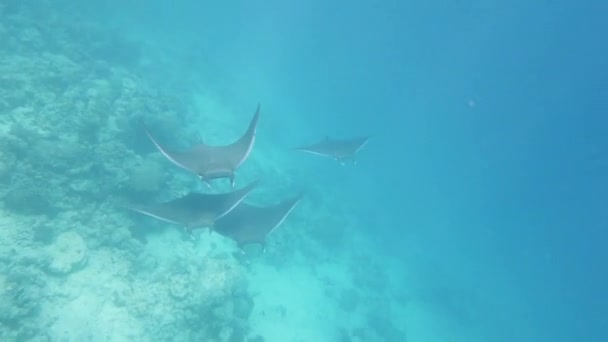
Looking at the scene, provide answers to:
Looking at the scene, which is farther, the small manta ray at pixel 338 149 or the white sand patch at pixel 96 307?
the small manta ray at pixel 338 149

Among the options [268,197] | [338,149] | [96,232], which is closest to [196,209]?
[96,232]

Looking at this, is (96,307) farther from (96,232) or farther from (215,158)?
(215,158)

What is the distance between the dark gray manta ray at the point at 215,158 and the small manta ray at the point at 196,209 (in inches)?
21.9

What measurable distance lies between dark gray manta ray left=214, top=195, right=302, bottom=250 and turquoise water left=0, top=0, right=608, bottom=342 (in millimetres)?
2697

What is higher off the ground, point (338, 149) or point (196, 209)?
point (338, 149)

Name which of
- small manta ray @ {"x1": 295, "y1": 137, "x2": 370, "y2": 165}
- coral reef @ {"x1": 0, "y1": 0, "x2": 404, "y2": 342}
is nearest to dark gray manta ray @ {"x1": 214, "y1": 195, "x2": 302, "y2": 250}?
coral reef @ {"x1": 0, "y1": 0, "x2": 404, "y2": 342}

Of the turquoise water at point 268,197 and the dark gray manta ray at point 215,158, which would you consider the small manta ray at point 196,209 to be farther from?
the turquoise water at point 268,197

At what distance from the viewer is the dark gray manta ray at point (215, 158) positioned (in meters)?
6.50

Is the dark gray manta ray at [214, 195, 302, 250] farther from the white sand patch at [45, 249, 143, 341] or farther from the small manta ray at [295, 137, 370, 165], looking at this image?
the small manta ray at [295, 137, 370, 165]

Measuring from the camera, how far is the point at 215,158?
709cm

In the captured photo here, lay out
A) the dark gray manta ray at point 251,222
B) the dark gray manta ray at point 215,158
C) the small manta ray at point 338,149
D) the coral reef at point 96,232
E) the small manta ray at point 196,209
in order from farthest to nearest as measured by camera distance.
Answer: the small manta ray at point 338,149 → the dark gray manta ray at point 251,222 → the coral reef at point 96,232 → the small manta ray at point 196,209 → the dark gray manta ray at point 215,158

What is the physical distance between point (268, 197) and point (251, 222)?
7.87 metres

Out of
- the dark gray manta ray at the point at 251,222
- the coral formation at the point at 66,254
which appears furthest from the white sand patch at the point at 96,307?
the dark gray manta ray at the point at 251,222

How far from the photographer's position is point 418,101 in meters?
72.6
